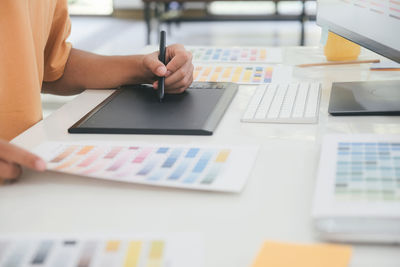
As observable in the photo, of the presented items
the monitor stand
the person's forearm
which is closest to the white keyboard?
the monitor stand

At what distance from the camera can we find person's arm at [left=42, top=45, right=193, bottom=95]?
112 centimetres

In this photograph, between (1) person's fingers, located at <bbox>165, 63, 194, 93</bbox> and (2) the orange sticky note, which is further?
(1) person's fingers, located at <bbox>165, 63, 194, 93</bbox>

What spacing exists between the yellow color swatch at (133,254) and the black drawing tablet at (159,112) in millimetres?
350

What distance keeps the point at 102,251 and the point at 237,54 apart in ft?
3.41

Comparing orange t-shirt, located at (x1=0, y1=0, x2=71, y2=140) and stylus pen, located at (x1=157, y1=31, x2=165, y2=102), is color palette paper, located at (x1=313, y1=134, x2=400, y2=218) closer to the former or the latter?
stylus pen, located at (x1=157, y1=31, x2=165, y2=102)

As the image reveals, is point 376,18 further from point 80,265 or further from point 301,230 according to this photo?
point 80,265

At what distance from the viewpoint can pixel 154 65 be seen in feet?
3.67

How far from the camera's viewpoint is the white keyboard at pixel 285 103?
98cm

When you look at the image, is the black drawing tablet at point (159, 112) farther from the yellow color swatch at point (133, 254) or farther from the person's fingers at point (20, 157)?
the yellow color swatch at point (133, 254)

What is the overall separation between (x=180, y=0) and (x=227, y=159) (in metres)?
4.12

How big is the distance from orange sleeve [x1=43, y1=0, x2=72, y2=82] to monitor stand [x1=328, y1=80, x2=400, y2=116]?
2.07 ft

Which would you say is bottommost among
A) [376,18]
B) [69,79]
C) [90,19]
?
[90,19]

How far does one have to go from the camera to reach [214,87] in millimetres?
1173

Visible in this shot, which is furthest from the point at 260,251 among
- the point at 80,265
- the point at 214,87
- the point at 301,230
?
the point at 214,87
